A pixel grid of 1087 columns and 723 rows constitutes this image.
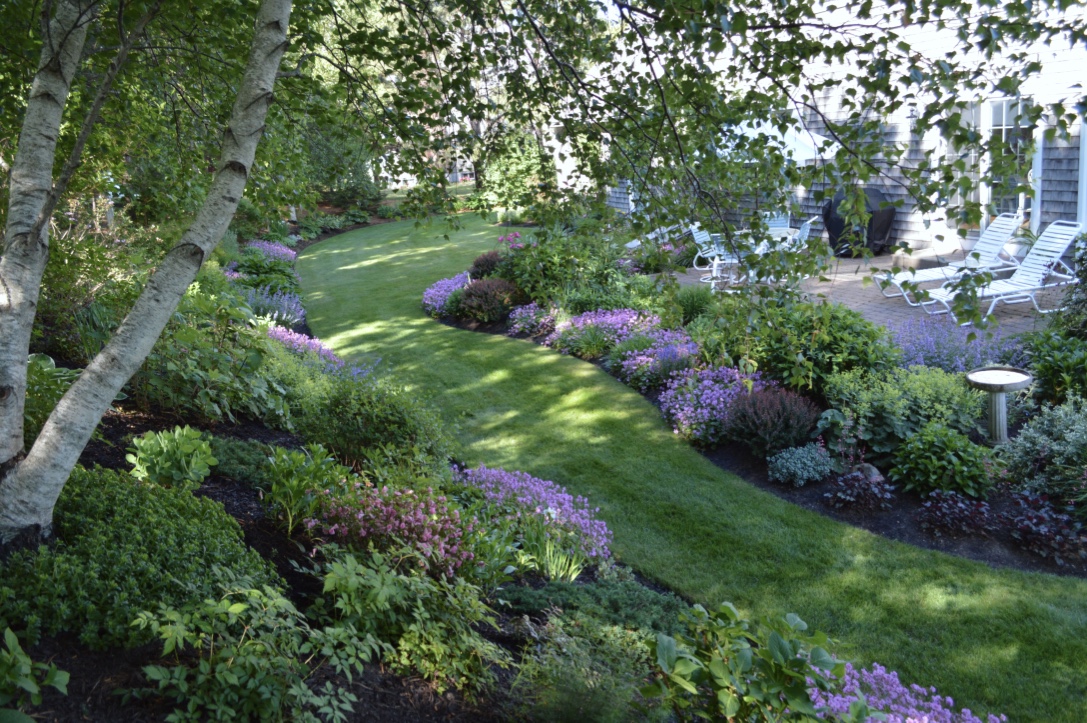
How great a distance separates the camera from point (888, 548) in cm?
557

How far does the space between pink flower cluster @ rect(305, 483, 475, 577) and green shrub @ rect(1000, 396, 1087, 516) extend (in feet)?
14.5

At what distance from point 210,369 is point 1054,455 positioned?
635cm

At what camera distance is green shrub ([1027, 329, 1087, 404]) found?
664 centimetres

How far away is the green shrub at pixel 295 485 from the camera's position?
13.1 feet

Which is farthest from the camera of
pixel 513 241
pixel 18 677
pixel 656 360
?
pixel 513 241

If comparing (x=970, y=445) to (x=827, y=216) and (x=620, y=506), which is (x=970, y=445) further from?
(x=827, y=216)

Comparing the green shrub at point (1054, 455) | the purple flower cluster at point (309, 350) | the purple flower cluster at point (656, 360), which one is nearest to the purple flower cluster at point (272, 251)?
the purple flower cluster at point (309, 350)

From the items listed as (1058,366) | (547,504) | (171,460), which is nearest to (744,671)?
(171,460)

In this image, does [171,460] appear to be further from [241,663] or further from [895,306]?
[895,306]

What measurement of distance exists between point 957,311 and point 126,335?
3.00 meters

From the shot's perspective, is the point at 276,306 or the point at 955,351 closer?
the point at 955,351

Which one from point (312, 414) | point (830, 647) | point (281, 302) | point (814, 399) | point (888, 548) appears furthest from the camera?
point (281, 302)

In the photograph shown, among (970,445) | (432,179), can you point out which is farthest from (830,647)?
(432,179)

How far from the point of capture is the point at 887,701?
3385 mm
